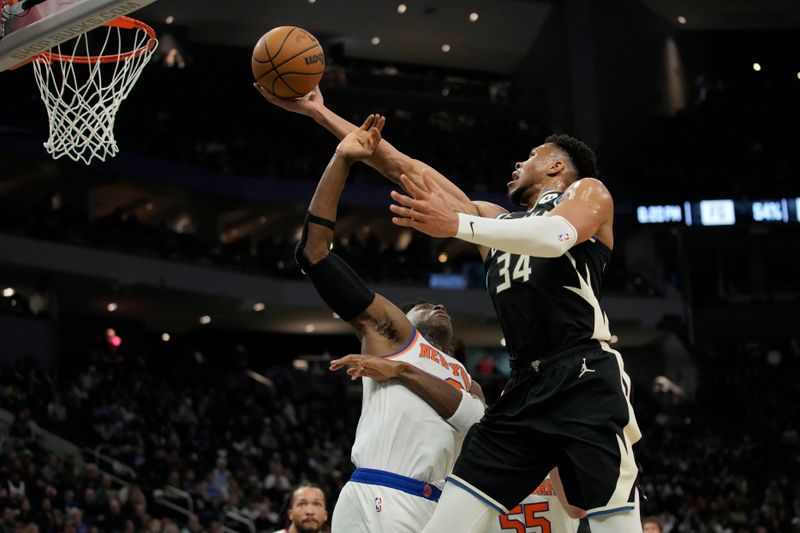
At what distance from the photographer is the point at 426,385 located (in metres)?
4.71

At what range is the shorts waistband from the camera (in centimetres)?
463

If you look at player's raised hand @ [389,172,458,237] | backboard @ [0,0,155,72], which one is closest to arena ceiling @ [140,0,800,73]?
backboard @ [0,0,155,72]

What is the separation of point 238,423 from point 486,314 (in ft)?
27.8

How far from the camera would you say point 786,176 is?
95.6ft

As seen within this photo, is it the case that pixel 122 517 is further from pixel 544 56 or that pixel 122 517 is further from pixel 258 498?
pixel 544 56

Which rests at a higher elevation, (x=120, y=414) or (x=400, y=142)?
(x=400, y=142)

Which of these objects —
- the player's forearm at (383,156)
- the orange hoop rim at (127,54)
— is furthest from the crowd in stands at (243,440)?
the player's forearm at (383,156)

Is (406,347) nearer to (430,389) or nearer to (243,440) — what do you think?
(430,389)

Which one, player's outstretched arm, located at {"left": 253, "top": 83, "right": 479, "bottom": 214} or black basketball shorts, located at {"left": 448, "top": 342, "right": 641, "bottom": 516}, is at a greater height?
player's outstretched arm, located at {"left": 253, "top": 83, "right": 479, "bottom": 214}

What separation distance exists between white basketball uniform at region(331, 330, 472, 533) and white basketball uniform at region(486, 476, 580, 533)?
323 millimetres

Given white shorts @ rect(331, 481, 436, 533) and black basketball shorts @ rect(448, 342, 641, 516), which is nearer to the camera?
black basketball shorts @ rect(448, 342, 641, 516)

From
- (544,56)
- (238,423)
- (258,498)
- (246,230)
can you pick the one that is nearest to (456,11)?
(544,56)

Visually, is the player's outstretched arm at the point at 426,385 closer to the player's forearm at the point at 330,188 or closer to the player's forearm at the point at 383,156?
the player's forearm at the point at 330,188

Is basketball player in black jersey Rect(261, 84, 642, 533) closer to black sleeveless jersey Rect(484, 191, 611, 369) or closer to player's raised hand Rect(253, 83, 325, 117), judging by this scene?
black sleeveless jersey Rect(484, 191, 611, 369)
